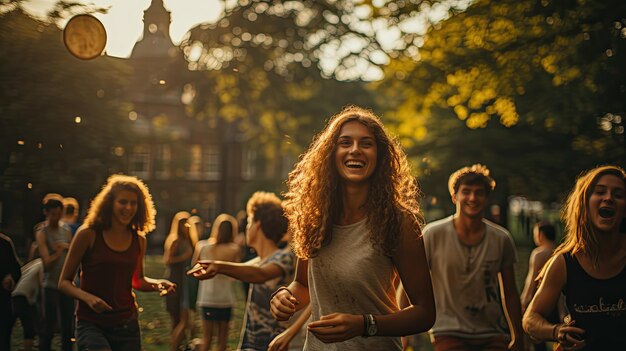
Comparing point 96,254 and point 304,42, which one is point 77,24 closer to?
point 96,254

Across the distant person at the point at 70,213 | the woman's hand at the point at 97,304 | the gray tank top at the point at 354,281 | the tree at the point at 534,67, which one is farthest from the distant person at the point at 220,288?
the gray tank top at the point at 354,281

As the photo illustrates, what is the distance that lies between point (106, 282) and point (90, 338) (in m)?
0.40

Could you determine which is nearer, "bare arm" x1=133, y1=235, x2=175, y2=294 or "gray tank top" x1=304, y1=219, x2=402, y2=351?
"gray tank top" x1=304, y1=219, x2=402, y2=351

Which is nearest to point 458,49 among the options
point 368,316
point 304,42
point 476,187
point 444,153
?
point 476,187

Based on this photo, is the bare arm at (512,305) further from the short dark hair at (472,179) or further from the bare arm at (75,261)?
the bare arm at (75,261)

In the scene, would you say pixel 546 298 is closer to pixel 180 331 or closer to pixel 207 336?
pixel 207 336

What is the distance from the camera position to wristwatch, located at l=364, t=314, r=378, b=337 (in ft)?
10.9

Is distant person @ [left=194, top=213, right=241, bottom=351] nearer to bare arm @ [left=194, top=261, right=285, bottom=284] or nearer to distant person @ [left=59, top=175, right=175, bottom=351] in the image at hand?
distant person @ [left=59, top=175, right=175, bottom=351]

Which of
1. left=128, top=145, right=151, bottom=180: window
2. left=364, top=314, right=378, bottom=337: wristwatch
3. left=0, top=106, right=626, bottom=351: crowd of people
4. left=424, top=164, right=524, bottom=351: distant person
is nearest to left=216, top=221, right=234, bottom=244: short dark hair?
left=0, top=106, right=626, bottom=351: crowd of people

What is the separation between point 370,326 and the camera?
3.34 metres

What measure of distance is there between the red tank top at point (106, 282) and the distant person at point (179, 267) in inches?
188

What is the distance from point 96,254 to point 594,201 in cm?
333

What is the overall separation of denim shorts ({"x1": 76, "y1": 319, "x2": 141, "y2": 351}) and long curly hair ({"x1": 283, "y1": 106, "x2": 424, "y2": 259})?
86.7 inches

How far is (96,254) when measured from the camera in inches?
224
